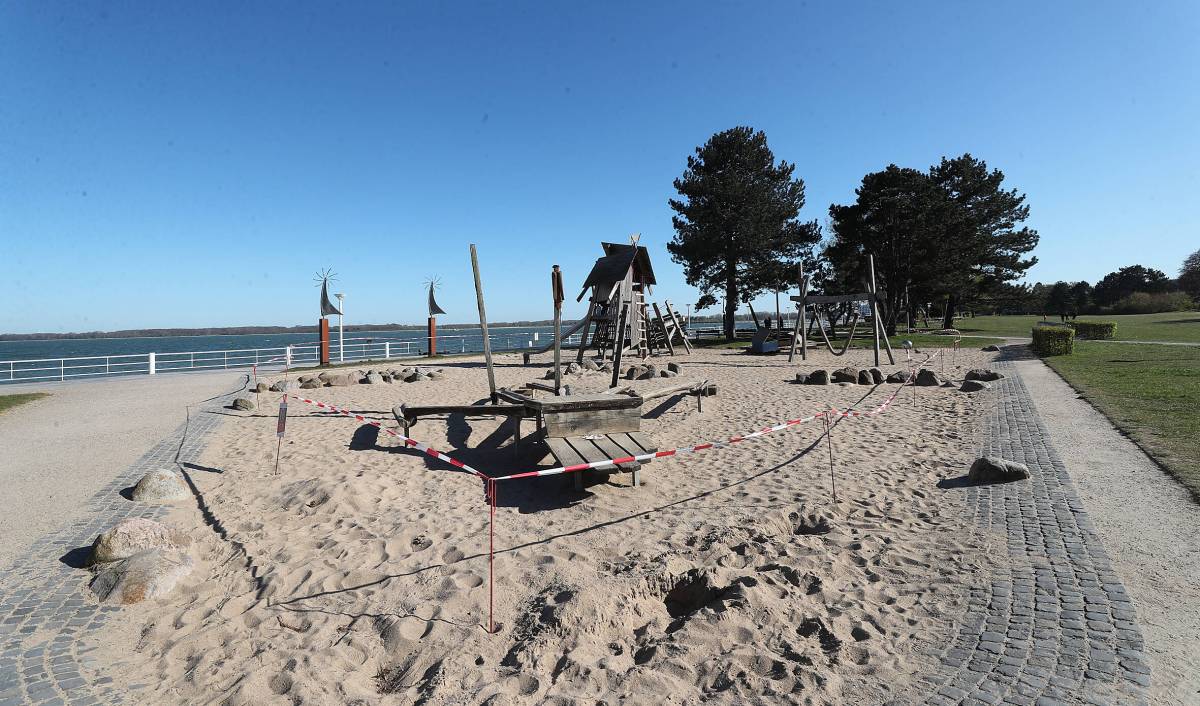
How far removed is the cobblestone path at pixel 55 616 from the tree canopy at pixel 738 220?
29.3 m

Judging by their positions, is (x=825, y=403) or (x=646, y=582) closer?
(x=646, y=582)

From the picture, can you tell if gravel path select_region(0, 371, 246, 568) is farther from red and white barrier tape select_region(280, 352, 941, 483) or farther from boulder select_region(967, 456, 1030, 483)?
boulder select_region(967, 456, 1030, 483)

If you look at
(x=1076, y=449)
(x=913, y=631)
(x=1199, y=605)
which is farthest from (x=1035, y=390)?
(x=913, y=631)

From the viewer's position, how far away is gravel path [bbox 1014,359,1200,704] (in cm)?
281

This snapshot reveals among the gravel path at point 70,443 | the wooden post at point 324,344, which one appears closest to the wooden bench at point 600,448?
the gravel path at point 70,443

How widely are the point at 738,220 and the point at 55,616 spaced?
30.7 meters

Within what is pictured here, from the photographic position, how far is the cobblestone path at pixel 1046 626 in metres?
2.65

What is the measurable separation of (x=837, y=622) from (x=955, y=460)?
185 inches

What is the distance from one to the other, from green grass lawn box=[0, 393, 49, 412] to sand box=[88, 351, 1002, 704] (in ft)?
30.4

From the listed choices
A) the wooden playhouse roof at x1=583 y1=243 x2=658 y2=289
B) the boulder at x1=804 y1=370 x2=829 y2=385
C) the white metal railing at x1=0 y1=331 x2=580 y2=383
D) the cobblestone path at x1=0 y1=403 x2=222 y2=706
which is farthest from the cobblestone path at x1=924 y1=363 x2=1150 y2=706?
the wooden playhouse roof at x1=583 y1=243 x2=658 y2=289

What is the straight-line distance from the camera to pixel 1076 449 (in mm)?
7047

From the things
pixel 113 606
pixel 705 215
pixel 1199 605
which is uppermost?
pixel 705 215

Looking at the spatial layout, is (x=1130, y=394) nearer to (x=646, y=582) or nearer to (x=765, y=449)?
(x=765, y=449)

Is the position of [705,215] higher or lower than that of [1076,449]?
higher
